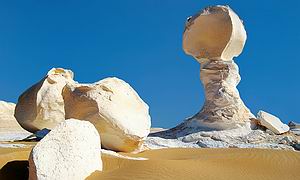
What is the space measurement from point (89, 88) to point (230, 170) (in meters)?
2.74

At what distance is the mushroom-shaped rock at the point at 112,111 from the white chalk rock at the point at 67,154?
183 cm

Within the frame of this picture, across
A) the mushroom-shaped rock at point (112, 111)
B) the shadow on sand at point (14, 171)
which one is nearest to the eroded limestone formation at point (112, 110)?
the mushroom-shaped rock at point (112, 111)

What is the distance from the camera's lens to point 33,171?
3.90 m

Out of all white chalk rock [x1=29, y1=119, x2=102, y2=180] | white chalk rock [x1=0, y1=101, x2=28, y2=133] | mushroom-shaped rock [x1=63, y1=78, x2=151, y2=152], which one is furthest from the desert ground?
white chalk rock [x1=0, y1=101, x2=28, y2=133]

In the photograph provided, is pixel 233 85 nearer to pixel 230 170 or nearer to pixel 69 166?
pixel 230 170

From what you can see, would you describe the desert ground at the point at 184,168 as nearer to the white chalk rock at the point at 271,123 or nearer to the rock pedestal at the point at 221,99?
the white chalk rock at the point at 271,123

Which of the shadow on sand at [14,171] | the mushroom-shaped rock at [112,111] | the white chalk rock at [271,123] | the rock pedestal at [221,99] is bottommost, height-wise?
the shadow on sand at [14,171]

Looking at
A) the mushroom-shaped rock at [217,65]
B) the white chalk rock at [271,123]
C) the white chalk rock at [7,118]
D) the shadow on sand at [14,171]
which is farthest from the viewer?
the white chalk rock at [7,118]

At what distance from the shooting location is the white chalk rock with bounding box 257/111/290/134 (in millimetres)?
11375

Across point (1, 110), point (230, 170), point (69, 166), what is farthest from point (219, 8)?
point (1, 110)

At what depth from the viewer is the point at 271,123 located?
37.7 feet

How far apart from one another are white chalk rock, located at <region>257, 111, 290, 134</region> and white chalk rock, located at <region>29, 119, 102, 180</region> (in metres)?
7.87

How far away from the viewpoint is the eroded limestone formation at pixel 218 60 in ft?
39.3

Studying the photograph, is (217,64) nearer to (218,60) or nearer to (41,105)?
(218,60)
